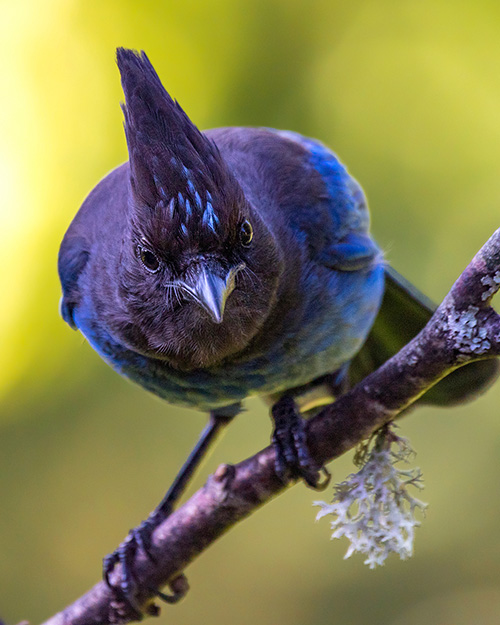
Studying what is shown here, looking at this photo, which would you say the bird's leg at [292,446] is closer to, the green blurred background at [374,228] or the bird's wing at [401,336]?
the bird's wing at [401,336]

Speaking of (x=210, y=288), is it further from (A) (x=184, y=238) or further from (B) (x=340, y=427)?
(B) (x=340, y=427)

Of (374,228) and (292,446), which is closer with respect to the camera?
(292,446)

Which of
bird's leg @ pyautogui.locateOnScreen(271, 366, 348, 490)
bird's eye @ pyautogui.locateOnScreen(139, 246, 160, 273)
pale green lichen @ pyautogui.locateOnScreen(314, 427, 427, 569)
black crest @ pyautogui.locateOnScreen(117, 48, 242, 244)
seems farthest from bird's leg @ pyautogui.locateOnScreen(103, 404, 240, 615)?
black crest @ pyautogui.locateOnScreen(117, 48, 242, 244)

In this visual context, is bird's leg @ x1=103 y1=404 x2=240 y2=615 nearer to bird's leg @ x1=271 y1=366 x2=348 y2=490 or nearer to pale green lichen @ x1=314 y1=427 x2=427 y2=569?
bird's leg @ x1=271 y1=366 x2=348 y2=490

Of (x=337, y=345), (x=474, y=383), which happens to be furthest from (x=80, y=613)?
(x=474, y=383)

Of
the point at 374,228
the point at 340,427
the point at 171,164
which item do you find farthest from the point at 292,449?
the point at 374,228

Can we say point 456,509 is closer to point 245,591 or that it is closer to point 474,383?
point 245,591

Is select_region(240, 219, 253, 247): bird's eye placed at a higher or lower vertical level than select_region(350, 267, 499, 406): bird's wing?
higher
